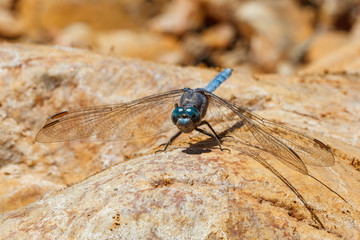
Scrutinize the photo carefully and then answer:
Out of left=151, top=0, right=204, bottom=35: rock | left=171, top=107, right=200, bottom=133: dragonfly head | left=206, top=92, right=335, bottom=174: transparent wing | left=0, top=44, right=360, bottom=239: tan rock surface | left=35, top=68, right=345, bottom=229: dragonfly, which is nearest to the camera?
left=0, top=44, right=360, bottom=239: tan rock surface

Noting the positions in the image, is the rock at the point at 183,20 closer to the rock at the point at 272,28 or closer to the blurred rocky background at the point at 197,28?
the blurred rocky background at the point at 197,28

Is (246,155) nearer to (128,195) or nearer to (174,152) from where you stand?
(174,152)

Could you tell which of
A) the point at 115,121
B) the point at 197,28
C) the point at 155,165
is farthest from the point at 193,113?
the point at 197,28

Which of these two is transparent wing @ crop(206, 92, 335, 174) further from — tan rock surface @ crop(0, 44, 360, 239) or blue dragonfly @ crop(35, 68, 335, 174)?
tan rock surface @ crop(0, 44, 360, 239)

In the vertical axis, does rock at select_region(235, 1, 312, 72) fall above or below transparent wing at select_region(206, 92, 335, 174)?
above

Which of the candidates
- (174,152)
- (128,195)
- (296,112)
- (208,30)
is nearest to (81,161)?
(174,152)

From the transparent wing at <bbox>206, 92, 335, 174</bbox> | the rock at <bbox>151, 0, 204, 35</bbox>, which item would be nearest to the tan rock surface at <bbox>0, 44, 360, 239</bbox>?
the transparent wing at <bbox>206, 92, 335, 174</bbox>

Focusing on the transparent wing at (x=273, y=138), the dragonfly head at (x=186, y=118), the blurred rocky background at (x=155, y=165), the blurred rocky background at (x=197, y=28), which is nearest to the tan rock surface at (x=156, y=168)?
the blurred rocky background at (x=155, y=165)
